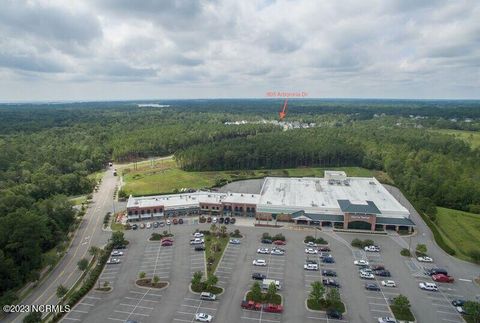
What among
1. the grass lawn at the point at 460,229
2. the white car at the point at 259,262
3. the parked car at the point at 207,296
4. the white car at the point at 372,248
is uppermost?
the parked car at the point at 207,296

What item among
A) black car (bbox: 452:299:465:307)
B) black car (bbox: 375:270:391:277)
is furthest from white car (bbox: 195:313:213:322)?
black car (bbox: 452:299:465:307)

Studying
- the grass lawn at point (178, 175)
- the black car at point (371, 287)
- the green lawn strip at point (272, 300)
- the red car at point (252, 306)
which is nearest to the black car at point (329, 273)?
the black car at point (371, 287)

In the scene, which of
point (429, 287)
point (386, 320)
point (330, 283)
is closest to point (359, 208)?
point (429, 287)

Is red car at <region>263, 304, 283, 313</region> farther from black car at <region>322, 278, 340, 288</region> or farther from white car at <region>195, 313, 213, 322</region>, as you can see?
black car at <region>322, 278, 340, 288</region>

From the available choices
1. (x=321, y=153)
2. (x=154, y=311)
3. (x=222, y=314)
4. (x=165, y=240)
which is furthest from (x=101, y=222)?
(x=321, y=153)

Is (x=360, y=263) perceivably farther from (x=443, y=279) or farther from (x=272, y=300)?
(x=272, y=300)

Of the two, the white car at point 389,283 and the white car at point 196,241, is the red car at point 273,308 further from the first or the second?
the white car at point 196,241


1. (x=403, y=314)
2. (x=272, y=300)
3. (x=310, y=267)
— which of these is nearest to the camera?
(x=403, y=314)
